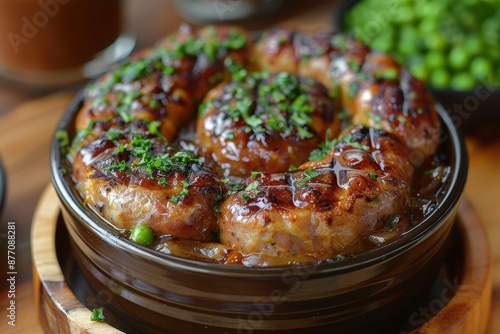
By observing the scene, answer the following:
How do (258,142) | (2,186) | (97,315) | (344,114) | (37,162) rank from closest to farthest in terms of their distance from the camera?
(97,315), (258,142), (344,114), (2,186), (37,162)

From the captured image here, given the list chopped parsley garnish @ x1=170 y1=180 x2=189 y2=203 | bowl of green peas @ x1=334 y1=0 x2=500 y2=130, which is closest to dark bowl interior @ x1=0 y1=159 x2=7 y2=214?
chopped parsley garnish @ x1=170 y1=180 x2=189 y2=203

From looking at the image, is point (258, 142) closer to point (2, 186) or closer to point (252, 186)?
point (252, 186)

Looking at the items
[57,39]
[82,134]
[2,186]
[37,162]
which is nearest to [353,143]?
[82,134]

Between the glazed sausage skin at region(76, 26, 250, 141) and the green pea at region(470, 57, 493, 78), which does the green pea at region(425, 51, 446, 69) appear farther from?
the glazed sausage skin at region(76, 26, 250, 141)

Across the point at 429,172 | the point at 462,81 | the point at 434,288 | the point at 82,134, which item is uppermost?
the point at 82,134

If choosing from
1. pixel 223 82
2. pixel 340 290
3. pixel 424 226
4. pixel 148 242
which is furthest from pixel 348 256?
pixel 223 82

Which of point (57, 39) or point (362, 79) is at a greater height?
point (57, 39)

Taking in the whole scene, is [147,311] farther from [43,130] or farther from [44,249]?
[43,130]
